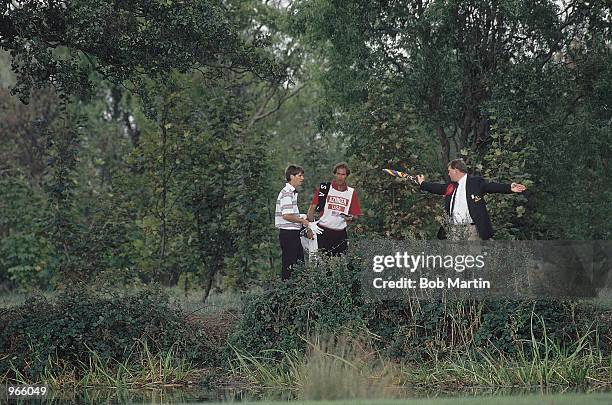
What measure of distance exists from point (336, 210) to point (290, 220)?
2.64 feet

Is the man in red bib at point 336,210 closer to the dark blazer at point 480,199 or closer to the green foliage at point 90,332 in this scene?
the dark blazer at point 480,199

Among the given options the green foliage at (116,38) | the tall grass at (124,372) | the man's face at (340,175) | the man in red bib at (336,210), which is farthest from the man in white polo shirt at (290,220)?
the green foliage at (116,38)

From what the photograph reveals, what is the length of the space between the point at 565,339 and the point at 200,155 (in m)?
7.51

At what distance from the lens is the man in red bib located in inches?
575

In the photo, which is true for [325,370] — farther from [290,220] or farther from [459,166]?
[290,220]

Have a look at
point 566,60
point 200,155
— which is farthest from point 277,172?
point 566,60

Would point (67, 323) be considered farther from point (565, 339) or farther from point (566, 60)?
point (566, 60)

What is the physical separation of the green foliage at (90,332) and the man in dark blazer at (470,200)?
3411 millimetres

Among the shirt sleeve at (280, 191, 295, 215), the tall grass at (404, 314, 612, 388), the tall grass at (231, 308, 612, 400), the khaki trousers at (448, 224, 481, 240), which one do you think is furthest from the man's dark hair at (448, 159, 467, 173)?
the shirt sleeve at (280, 191, 295, 215)

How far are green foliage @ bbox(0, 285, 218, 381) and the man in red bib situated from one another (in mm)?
2180

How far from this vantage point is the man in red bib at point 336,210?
14.6 metres

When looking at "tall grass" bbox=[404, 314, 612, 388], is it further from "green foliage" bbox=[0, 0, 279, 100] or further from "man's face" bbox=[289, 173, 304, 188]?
"green foliage" bbox=[0, 0, 279, 100]

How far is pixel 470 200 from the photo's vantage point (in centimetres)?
1298

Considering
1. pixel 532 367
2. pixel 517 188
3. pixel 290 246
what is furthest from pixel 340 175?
pixel 532 367
